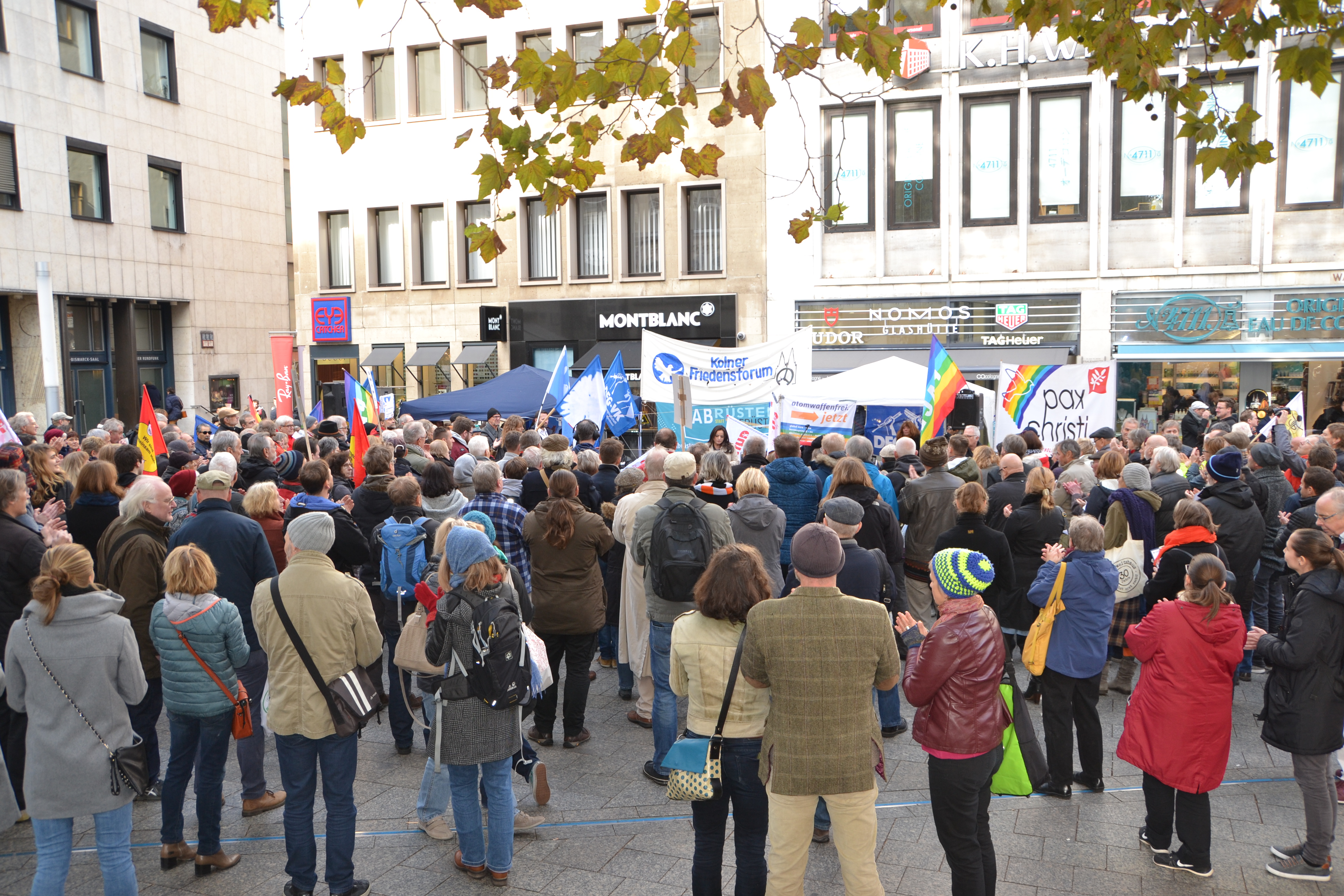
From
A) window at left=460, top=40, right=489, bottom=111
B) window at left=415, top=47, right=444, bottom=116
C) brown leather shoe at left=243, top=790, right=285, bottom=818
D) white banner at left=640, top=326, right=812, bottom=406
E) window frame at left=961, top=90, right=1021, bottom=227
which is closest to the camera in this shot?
brown leather shoe at left=243, top=790, right=285, bottom=818

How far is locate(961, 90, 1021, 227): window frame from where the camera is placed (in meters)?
21.1

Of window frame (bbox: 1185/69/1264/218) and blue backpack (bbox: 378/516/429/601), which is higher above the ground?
window frame (bbox: 1185/69/1264/218)

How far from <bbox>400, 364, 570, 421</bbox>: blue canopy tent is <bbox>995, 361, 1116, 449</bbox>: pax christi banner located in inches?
258

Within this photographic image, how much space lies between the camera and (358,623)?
5000 mm

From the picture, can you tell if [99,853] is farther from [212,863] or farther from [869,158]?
[869,158]

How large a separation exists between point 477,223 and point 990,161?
1170 centimetres

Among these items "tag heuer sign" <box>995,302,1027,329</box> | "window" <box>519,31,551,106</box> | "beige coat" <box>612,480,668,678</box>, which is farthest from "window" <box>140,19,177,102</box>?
"beige coat" <box>612,480,668,678</box>

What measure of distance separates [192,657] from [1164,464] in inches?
294

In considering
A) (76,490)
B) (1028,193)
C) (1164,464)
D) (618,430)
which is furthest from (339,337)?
(1164,464)

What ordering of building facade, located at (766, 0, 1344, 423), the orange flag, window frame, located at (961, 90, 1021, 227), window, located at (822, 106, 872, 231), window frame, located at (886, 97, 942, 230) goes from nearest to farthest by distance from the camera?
the orange flag, building facade, located at (766, 0, 1344, 423), window frame, located at (961, 90, 1021, 227), window frame, located at (886, 97, 942, 230), window, located at (822, 106, 872, 231)

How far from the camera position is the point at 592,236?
25.4 m

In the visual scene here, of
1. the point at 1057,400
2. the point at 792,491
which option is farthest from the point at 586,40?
the point at 792,491

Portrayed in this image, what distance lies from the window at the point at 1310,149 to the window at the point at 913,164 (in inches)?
260

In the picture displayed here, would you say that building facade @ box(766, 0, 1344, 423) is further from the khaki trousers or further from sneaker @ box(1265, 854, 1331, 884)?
the khaki trousers
